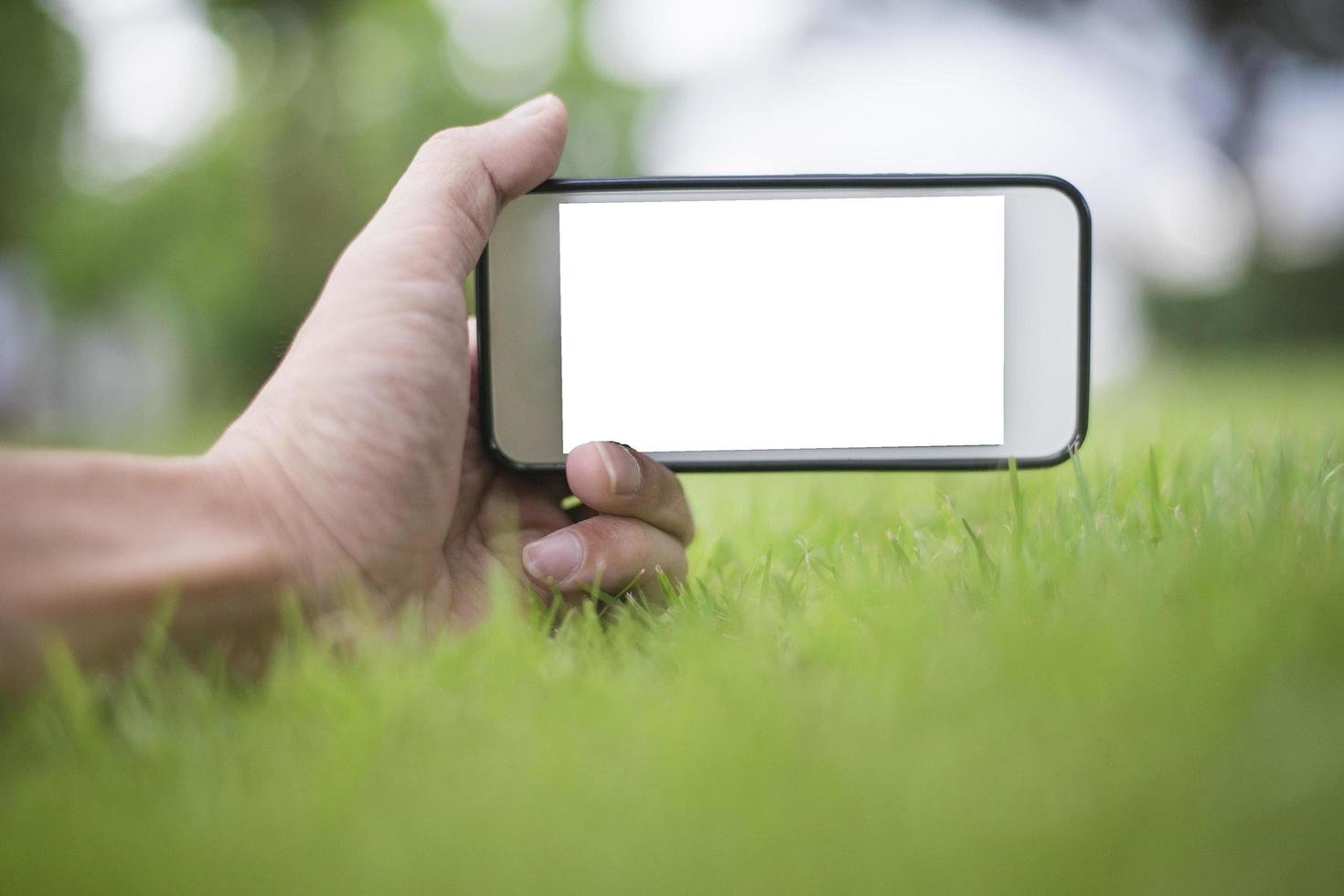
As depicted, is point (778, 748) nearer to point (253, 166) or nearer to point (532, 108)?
point (532, 108)

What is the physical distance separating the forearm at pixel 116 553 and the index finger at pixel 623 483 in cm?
45

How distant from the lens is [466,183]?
1.43 meters

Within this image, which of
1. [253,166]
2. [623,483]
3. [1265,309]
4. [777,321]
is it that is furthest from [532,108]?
[253,166]

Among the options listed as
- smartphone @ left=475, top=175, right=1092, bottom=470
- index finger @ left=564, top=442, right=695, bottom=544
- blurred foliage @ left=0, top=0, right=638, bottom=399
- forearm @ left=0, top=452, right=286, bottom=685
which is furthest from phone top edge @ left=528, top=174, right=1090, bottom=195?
blurred foliage @ left=0, top=0, right=638, bottom=399

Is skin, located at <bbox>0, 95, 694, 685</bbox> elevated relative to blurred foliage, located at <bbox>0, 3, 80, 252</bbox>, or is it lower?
lower

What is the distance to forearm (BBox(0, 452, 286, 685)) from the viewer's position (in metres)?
0.98

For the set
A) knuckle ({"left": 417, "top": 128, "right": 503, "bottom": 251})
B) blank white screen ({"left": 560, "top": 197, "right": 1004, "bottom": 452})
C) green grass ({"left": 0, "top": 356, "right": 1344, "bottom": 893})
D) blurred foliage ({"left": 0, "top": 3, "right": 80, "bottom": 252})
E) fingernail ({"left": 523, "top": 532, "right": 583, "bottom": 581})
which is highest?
blurred foliage ({"left": 0, "top": 3, "right": 80, "bottom": 252})

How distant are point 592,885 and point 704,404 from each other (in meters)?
0.98

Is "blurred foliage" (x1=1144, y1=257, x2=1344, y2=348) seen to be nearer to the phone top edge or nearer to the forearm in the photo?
the phone top edge

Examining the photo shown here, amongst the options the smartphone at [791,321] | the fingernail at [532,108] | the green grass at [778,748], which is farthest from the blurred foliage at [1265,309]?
the fingernail at [532,108]

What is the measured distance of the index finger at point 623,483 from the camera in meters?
1.44

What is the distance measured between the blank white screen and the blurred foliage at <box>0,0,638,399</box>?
12.9 m

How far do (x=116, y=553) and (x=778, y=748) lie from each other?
2.46 feet

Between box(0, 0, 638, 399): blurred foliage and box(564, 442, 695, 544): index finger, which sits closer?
box(564, 442, 695, 544): index finger
